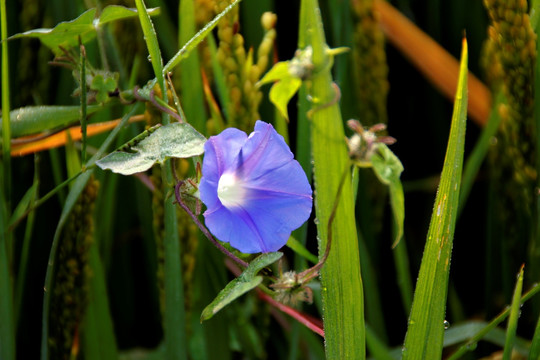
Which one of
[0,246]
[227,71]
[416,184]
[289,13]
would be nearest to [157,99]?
[227,71]

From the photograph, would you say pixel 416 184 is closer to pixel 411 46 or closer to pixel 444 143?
pixel 444 143

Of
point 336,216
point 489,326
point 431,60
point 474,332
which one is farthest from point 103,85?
point 431,60

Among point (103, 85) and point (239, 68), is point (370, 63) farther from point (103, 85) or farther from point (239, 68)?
point (103, 85)

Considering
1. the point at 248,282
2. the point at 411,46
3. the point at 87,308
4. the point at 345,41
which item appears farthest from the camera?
the point at 411,46

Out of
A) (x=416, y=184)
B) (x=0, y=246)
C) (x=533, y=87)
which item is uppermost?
(x=533, y=87)

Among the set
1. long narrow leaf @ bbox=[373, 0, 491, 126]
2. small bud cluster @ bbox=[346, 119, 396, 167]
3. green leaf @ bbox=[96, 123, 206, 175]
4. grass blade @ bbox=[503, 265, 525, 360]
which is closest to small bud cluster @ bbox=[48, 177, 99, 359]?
green leaf @ bbox=[96, 123, 206, 175]

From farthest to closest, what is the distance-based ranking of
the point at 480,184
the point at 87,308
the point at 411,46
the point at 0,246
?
1. the point at 480,184
2. the point at 411,46
3. the point at 87,308
4. the point at 0,246

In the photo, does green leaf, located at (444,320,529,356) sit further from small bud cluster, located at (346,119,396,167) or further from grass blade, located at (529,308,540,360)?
small bud cluster, located at (346,119,396,167)
